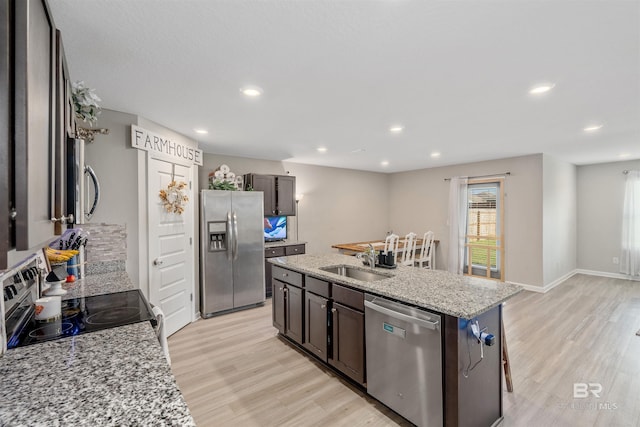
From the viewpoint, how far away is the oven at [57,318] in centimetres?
138

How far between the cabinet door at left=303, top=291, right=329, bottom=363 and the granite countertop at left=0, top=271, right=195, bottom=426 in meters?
1.51

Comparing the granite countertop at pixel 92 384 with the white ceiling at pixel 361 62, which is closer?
the granite countertop at pixel 92 384

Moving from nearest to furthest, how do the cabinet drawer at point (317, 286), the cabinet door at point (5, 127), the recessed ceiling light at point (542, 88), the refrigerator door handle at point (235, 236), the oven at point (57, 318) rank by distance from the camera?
the cabinet door at point (5, 127)
the oven at point (57, 318)
the recessed ceiling light at point (542, 88)
the cabinet drawer at point (317, 286)
the refrigerator door handle at point (235, 236)

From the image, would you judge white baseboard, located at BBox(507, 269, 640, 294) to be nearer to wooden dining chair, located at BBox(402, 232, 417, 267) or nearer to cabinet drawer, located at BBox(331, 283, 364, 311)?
wooden dining chair, located at BBox(402, 232, 417, 267)

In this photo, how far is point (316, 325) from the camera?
2.76m

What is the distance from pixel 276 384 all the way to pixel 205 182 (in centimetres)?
341

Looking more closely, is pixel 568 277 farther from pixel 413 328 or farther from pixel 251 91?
pixel 251 91

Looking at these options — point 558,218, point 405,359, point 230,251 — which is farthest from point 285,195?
point 558,218

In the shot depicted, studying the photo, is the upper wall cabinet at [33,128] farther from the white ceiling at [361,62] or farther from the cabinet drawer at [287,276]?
the cabinet drawer at [287,276]

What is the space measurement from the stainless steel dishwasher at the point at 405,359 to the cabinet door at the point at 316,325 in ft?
1.76

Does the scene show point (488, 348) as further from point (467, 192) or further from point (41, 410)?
point (467, 192)

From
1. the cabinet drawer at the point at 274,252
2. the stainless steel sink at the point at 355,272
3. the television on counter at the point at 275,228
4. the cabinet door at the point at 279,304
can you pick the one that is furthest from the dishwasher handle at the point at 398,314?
the television on counter at the point at 275,228

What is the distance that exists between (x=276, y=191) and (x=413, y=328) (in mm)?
3832

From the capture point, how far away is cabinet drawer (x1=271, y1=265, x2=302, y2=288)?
118 inches
